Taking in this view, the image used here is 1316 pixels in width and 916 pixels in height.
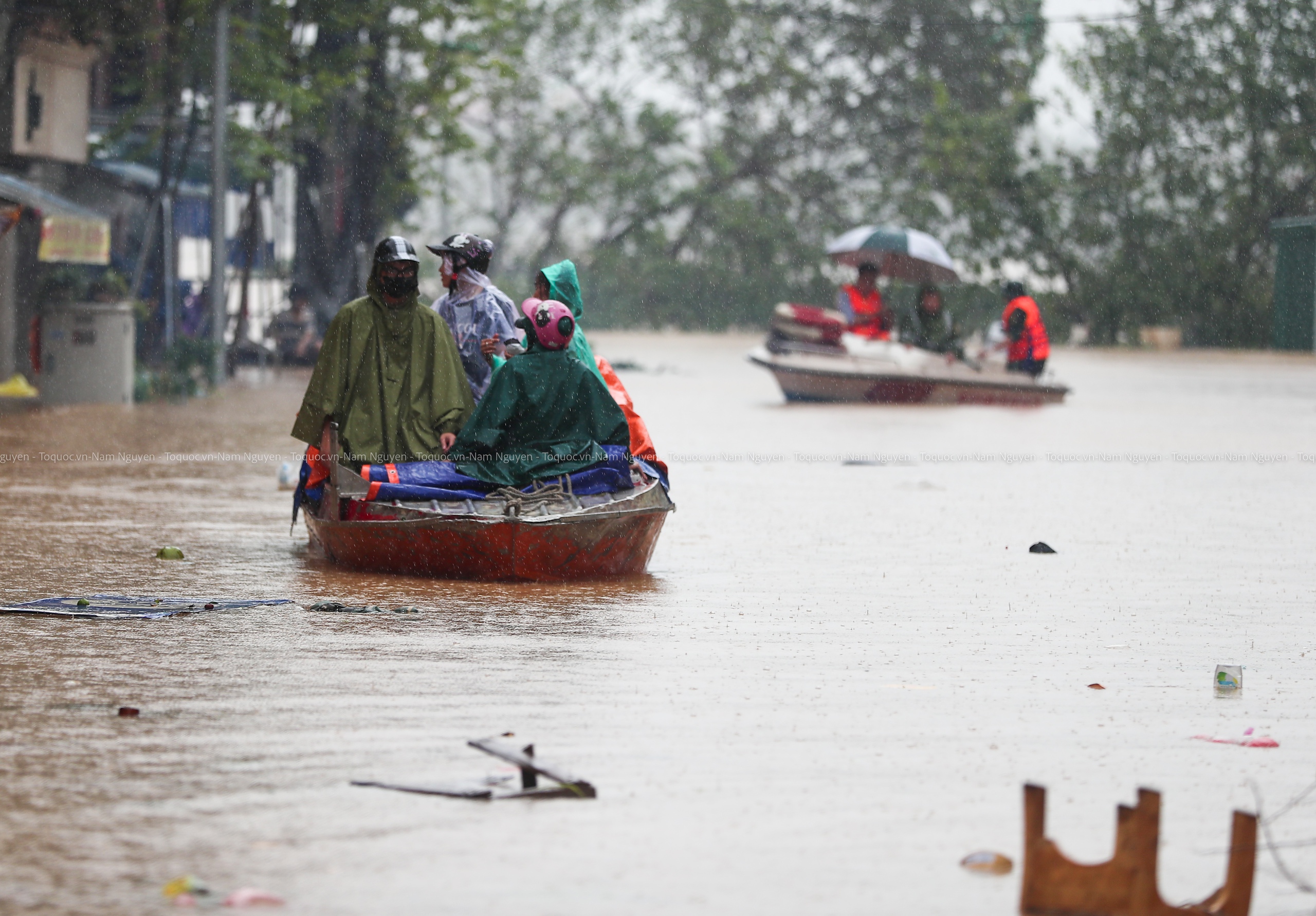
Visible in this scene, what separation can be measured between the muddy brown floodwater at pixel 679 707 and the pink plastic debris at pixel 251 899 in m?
0.07

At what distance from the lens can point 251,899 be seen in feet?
13.2

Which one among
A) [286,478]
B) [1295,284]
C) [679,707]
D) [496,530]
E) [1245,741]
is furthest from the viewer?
[1295,284]

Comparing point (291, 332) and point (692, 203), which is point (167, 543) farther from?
point (692, 203)

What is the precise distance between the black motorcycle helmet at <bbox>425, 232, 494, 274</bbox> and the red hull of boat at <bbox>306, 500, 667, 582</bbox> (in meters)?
1.61

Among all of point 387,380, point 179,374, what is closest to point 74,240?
point 179,374

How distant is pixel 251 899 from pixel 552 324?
5125 millimetres

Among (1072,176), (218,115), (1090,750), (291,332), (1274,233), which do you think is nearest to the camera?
(1090,750)

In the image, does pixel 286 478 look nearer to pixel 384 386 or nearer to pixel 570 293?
pixel 384 386

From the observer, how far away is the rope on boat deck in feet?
28.3

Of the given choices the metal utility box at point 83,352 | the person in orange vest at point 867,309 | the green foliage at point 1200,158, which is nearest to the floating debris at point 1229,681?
the metal utility box at point 83,352

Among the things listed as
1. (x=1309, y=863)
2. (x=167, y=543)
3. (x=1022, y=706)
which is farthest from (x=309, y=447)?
(x=1309, y=863)

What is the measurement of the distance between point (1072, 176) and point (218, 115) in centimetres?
2963

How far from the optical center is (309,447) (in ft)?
30.3

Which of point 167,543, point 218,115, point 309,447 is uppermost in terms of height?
point 218,115
